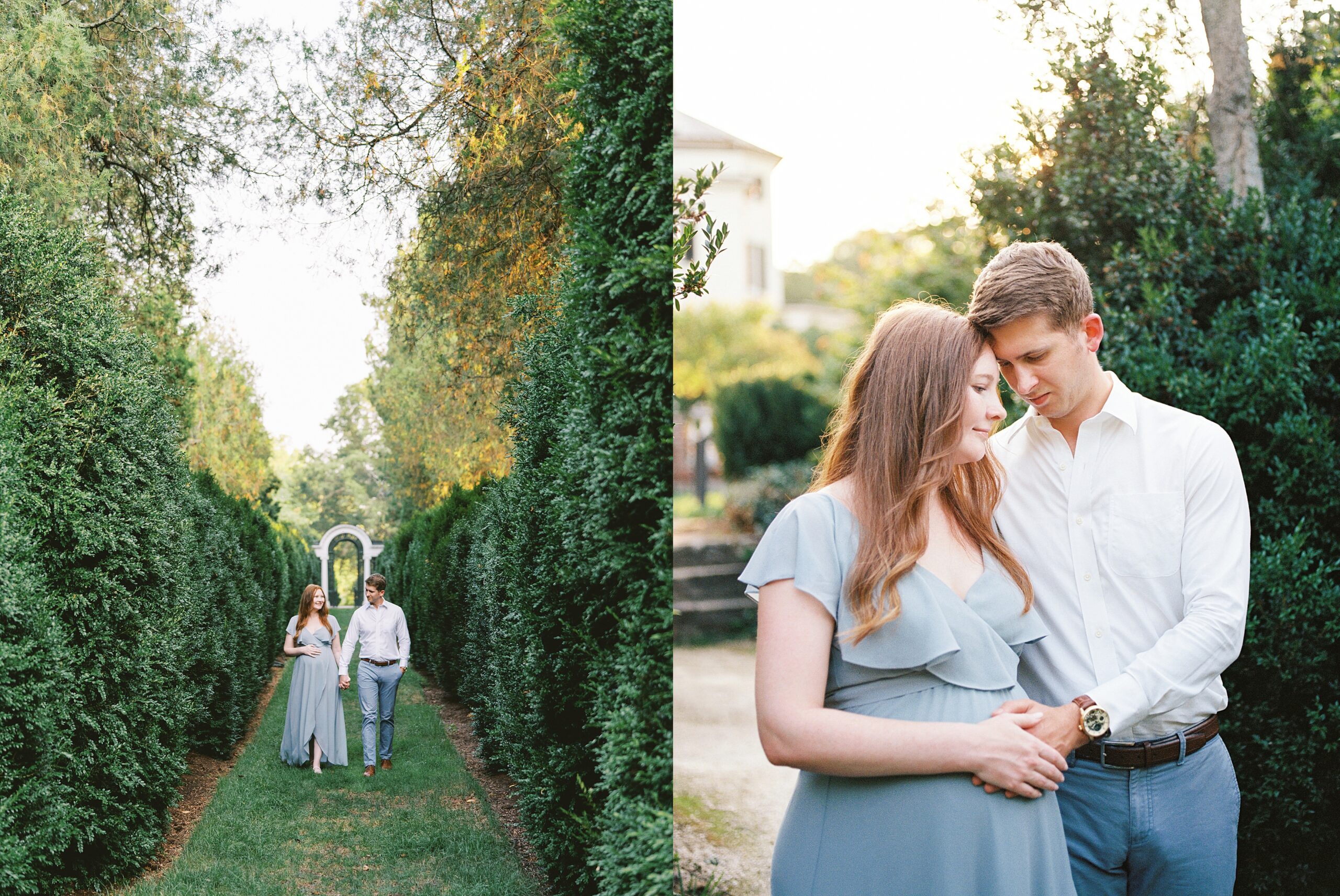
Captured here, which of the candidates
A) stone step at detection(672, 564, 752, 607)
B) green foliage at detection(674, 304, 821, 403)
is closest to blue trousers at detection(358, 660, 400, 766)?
stone step at detection(672, 564, 752, 607)

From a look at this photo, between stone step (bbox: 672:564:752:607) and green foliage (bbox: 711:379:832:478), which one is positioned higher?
green foliage (bbox: 711:379:832:478)

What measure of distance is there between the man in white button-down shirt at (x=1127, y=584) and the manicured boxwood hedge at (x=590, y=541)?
3.15 feet

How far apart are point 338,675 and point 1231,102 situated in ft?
17.4

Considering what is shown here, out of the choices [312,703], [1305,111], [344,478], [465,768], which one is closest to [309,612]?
[312,703]

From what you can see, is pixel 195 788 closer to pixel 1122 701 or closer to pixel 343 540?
pixel 343 540

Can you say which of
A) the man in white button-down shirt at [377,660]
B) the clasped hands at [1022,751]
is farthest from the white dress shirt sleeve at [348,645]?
the clasped hands at [1022,751]

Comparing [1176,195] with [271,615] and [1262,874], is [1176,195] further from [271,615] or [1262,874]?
[271,615]

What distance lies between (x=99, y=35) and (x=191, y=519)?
4.80ft

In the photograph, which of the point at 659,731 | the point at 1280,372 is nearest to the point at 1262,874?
the point at 1280,372

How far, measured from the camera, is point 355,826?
9.44 ft

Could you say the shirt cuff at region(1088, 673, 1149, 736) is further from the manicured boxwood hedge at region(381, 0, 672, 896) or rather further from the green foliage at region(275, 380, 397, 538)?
the green foliage at region(275, 380, 397, 538)

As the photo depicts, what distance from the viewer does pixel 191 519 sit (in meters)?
Answer: 2.97

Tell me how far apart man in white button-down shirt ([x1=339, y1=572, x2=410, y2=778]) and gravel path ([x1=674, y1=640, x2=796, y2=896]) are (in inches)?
48.6

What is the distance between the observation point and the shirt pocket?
8.14ft
